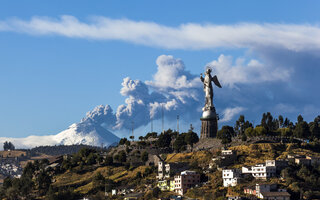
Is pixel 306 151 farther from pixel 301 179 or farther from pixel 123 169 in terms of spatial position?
pixel 123 169

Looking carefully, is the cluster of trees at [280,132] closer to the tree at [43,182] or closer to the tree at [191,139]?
the tree at [191,139]

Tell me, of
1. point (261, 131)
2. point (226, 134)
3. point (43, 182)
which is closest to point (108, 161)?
point (43, 182)

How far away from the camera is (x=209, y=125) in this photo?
192625mm

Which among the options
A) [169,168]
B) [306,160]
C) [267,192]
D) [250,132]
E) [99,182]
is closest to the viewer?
[267,192]

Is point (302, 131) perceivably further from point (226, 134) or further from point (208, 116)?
point (208, 116)

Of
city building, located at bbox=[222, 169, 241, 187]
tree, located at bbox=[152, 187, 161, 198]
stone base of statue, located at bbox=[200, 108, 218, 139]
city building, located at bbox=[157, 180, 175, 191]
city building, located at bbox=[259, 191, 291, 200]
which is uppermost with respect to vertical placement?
stone base of statue, located at bbox=[200, 108, 218, 139]

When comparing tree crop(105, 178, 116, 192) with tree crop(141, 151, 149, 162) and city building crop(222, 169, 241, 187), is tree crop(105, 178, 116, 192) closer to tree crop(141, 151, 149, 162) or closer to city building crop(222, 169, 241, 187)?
tree crop(141, 151, 149, 162)

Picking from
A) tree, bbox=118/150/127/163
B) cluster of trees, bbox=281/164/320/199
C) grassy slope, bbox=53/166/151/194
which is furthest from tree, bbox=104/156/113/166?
cluster of trees, bbox=281/164/320/199

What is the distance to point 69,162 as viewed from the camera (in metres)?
194

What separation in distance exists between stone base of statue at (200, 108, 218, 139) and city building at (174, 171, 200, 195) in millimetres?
39252

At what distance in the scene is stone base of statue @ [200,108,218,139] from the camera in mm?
191500

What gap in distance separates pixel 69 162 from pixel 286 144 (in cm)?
6372

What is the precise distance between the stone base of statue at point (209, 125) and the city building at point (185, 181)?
39252 millimetres

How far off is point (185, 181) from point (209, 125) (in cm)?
4393
